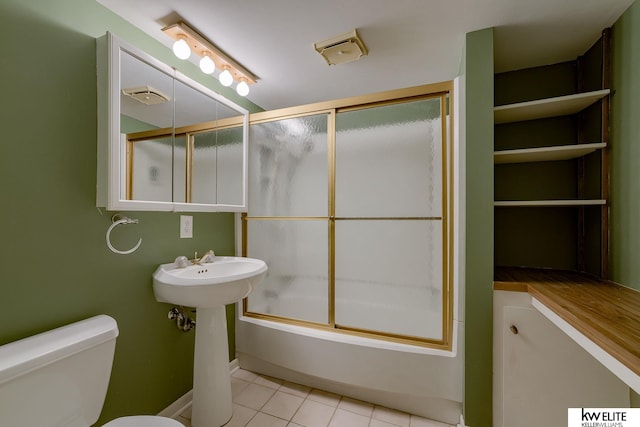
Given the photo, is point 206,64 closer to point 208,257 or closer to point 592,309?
point 208,257

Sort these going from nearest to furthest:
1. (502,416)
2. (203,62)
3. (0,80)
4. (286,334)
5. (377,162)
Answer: (0,80), (502,416), (203,62), (377,162), (286,334)

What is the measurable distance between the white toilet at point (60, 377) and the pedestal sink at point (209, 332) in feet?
0.98

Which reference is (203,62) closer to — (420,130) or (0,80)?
(0,80)

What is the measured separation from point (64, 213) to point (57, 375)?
24.4 inches

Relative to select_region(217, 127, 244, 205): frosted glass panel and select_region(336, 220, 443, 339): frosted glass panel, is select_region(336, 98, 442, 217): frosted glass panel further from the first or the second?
select_region(217, 127, 244, 205): frosted glass panel

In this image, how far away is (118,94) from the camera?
121 centimetres

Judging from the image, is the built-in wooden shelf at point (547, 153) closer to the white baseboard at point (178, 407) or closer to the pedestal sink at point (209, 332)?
the pedestal sink at point (209, 332)

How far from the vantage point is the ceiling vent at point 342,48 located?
1.45 m

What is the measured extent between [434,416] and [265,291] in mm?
1335

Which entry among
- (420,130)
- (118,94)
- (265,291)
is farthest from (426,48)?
(265,291)

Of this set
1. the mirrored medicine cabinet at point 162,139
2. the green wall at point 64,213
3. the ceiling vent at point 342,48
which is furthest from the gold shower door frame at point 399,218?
the green wall at point 64,213

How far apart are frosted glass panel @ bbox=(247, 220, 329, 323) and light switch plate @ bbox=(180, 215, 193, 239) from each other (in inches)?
18.2

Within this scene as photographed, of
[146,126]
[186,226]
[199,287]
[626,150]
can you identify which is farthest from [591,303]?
[146,126]

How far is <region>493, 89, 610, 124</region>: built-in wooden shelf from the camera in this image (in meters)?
1.38
